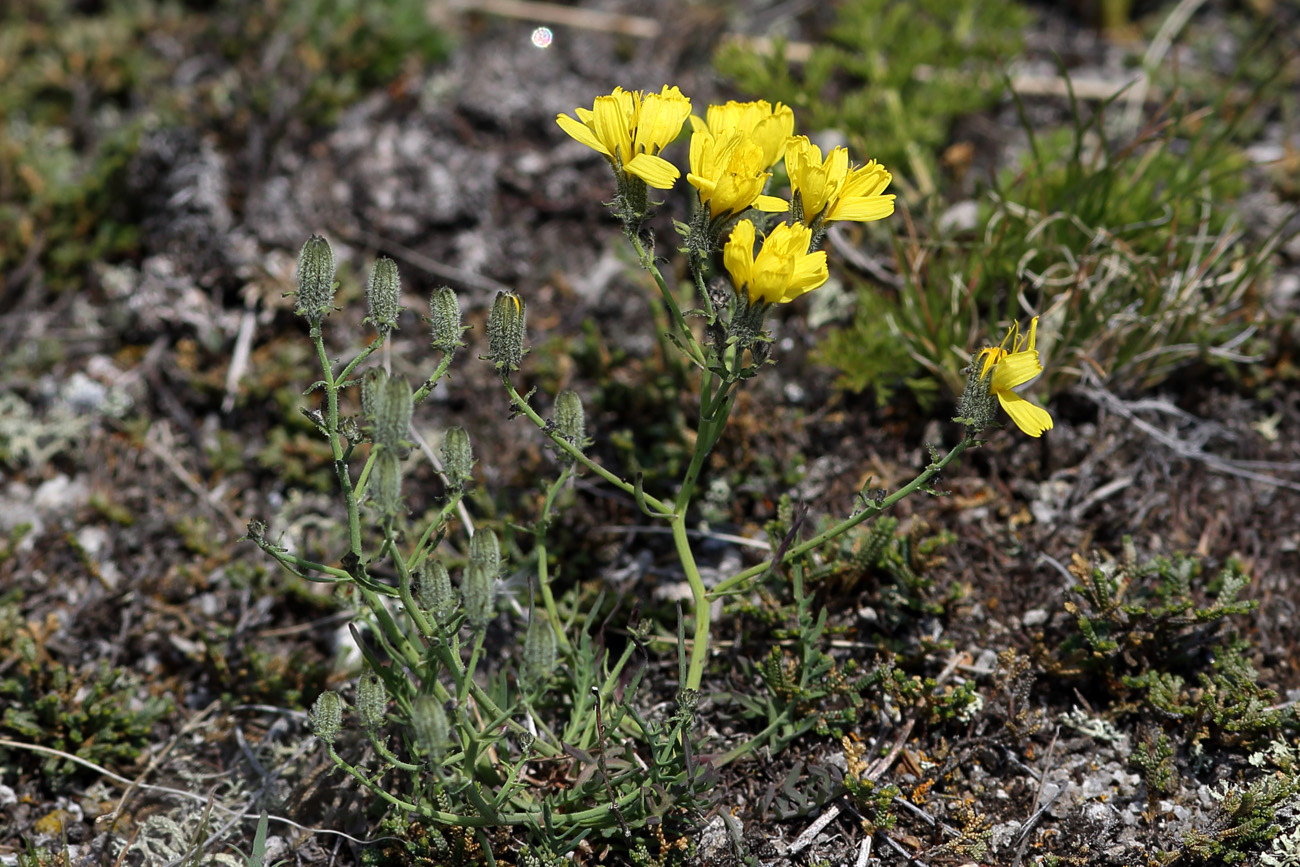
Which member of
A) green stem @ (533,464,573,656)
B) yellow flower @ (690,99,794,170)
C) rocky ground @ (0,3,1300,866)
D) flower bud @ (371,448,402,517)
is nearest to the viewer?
flower bud @ (371,448,402,517)

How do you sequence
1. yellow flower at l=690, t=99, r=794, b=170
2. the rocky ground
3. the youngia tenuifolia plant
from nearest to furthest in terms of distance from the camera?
the youngia tenuifolia plant, yellow flower at l=690, t=99, r=794, b=170, the rocky ground

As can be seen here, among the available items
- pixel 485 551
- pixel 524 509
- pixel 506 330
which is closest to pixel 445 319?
pixel 506 330

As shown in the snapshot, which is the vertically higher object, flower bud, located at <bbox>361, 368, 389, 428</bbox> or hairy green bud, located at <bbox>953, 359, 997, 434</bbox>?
hairy green bud, located at <bbox>953, 359, 997, 434</bbox>

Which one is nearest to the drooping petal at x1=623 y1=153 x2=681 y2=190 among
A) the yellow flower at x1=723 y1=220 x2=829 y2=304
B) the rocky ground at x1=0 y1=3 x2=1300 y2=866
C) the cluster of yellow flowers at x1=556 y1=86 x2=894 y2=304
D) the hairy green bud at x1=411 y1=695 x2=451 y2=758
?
the cluster of yellow flowers at x1=556 y1=86 x2=894 y2=304

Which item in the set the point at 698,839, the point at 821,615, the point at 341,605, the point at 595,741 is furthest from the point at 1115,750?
the point at 341,605

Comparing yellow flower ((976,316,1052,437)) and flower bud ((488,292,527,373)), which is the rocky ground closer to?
flower bud ((488,292,527,373))

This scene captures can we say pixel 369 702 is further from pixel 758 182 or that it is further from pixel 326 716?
pixel 758 182
